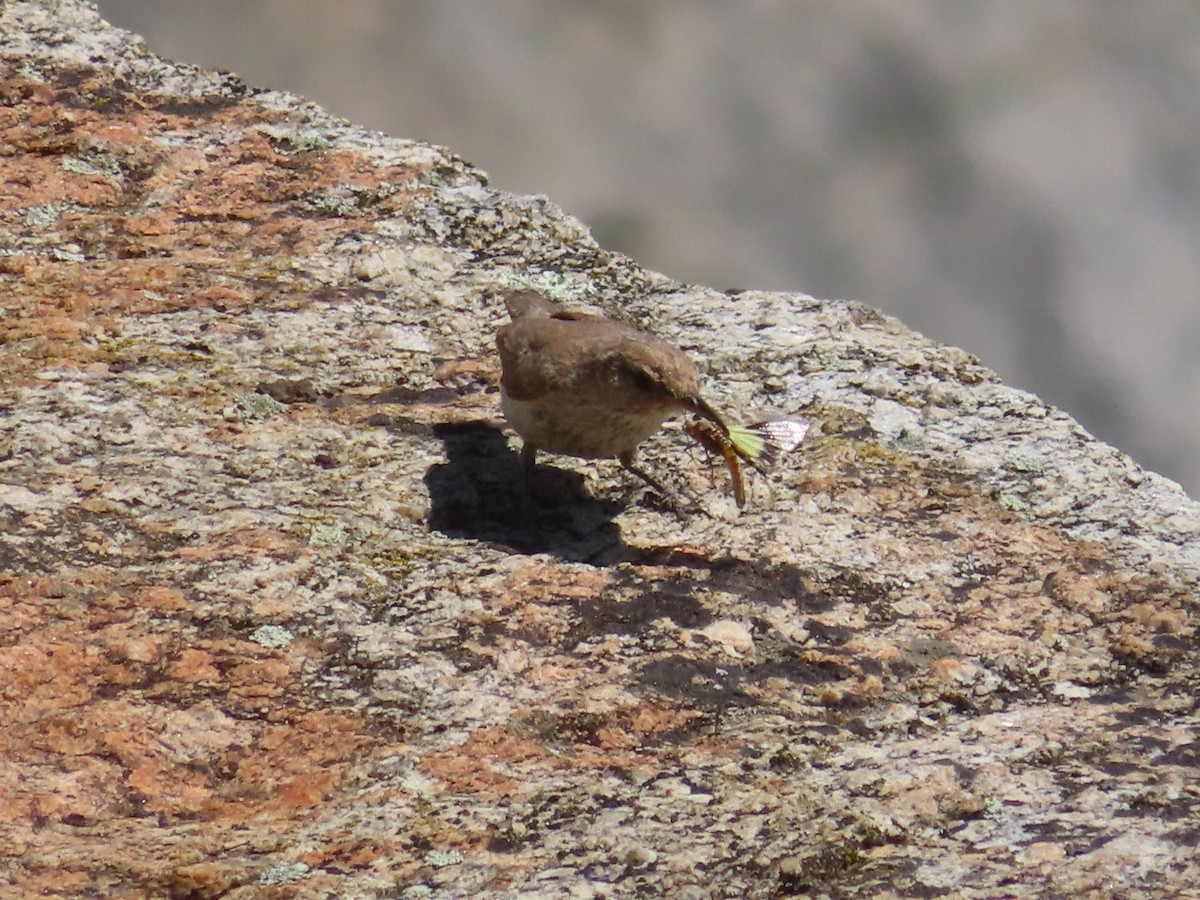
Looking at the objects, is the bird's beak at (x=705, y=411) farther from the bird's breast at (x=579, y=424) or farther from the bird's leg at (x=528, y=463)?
the bird's leg at (x=528, y=463)

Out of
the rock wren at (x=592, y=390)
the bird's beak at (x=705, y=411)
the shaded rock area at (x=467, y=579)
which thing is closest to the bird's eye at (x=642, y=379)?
the rock wren at (x=592, y=390)

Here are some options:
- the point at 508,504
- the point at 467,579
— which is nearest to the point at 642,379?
the point at 508,504

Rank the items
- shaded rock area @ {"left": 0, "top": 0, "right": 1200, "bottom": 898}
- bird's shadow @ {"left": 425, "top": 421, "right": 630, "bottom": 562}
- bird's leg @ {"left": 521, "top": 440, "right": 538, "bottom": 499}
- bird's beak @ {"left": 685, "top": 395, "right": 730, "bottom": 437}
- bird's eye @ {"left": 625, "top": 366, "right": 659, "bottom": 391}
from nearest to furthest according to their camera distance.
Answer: shaded rock area @ {"left": 0, "top": 0, "right": 1200, "bottom": 898} → bird's shadow @ {"left": 425, "top": 421, "right": 630, "bottom": 562} → bird's beak @ {"left": 685, "top": 395, "right": 730, "bottom": 437} → bird's eye @ {"left": 625, "top": 366, "right": 659, "bottom": 391} → bird's leg @ {"left": 521, "top": 440, "right": 538, "bottom": 499}

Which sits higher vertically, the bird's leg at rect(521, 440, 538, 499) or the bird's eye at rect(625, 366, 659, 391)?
the bird's eye at rect(625, 366, 659, 391)

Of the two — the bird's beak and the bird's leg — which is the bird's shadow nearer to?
the bird's leg

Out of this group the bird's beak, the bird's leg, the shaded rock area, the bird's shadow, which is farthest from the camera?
the bird's leg

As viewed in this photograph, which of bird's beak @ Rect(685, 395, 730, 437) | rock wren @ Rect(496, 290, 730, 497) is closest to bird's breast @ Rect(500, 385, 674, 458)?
rock wren @ Rect(496, 290, 730, 497)

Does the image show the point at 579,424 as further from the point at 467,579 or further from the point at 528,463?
the point at 467,579
